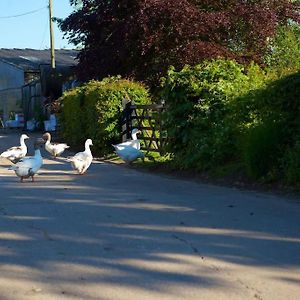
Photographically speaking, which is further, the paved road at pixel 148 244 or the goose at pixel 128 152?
the goose at pixel 128 152

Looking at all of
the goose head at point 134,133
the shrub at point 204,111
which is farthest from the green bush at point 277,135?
the goose head at point 134,133

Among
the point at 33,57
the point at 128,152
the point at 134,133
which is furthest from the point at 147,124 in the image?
the point at 33,57

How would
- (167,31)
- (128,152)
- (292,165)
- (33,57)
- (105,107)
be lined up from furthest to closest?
(33,57) → (167,31) → (105,107) → (128,152) → (292,165)

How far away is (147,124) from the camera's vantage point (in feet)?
58.0

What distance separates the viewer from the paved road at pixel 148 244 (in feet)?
17.2

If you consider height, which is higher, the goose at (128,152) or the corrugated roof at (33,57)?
the corrugated roof at (33,57)

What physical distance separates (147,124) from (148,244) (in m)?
11.1

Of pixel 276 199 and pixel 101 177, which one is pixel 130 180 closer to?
pixel 101 177

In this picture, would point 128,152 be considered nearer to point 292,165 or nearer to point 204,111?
point 204,111

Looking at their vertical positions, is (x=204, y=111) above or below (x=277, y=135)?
above

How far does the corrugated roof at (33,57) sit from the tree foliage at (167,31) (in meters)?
23.9

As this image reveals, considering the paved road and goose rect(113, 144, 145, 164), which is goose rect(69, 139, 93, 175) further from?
the paved road

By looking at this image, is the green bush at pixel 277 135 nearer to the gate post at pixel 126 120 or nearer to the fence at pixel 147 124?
the fence at pixel 147 124

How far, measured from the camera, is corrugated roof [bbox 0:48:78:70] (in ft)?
162
